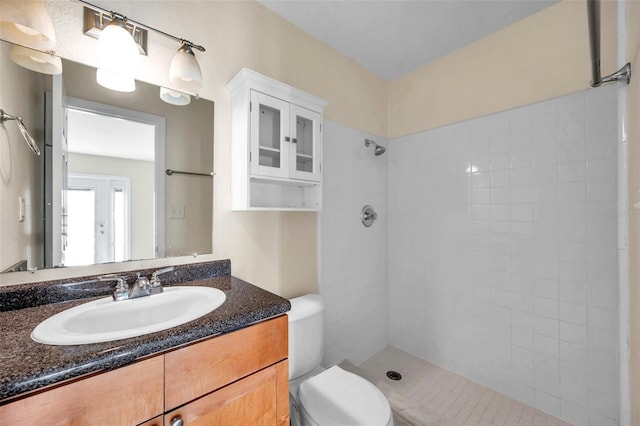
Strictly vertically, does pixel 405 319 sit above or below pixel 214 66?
below

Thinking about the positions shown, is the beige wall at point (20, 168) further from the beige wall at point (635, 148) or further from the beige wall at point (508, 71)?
the beige wall at point (508, 71)

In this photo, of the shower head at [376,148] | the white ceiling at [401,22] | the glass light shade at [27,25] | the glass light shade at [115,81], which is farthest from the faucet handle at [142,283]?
the shower head at [376,148]

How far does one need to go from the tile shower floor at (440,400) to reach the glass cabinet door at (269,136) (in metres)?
1.44

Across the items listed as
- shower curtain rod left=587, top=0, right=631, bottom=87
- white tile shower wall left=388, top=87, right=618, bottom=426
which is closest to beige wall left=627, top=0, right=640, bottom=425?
shower curtain rod left=587, top=0, right=631, bottom=87

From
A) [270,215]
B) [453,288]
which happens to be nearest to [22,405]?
[270,215]

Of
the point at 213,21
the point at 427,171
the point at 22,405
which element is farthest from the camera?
the point at 427,171

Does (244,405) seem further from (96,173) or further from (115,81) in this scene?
(115,81)

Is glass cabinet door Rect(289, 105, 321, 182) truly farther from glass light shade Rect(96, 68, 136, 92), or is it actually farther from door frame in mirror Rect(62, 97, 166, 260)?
glass light shade Rect(96, 68, 136, 92)

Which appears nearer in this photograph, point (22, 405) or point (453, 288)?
point (22, 405)

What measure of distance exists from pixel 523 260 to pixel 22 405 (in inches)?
84.8

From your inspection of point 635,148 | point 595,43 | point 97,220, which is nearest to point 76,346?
point 97,220

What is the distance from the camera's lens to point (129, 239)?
3.65 ft

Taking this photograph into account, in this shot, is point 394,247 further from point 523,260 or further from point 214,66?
point 214,66

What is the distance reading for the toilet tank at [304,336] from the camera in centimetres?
133
